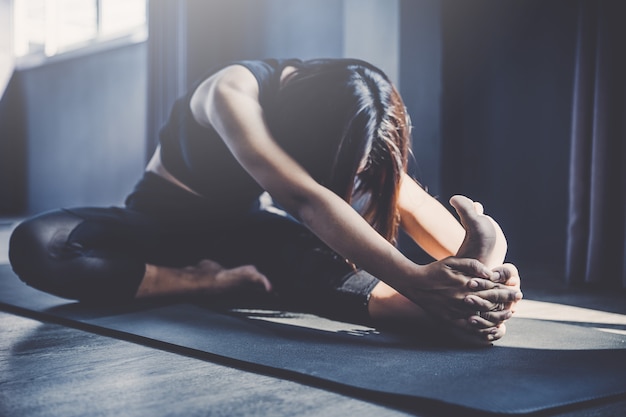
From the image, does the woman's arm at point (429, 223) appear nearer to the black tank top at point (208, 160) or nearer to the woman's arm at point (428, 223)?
the woman's arm at point (428, 223)

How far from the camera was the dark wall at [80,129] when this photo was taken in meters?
4.77

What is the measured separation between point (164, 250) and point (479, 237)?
0.84 meters

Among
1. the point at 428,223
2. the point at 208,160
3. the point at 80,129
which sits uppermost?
the point at 208,160

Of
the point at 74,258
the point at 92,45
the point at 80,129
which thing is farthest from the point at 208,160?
the point at 80,129

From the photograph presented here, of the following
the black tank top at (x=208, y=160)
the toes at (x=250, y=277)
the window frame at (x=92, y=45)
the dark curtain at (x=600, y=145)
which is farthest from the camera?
the window frame at (x=92, y=45)

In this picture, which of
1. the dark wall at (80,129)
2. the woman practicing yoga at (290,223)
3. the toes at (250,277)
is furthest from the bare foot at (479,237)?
the dark wall at (80,129)

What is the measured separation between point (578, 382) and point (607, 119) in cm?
140

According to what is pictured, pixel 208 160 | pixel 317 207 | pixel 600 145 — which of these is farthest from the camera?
pixel 600 145

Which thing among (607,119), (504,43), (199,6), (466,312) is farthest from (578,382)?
(199,6)

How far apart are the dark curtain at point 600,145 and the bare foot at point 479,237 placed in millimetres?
1132

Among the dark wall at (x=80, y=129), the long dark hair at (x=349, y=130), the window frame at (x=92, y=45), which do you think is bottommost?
the dark wall at (x=80, y=129)

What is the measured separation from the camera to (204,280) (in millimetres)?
1610

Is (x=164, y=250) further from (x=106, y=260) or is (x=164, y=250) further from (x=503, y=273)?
(x=503, y=273)

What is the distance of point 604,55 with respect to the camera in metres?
2.06
